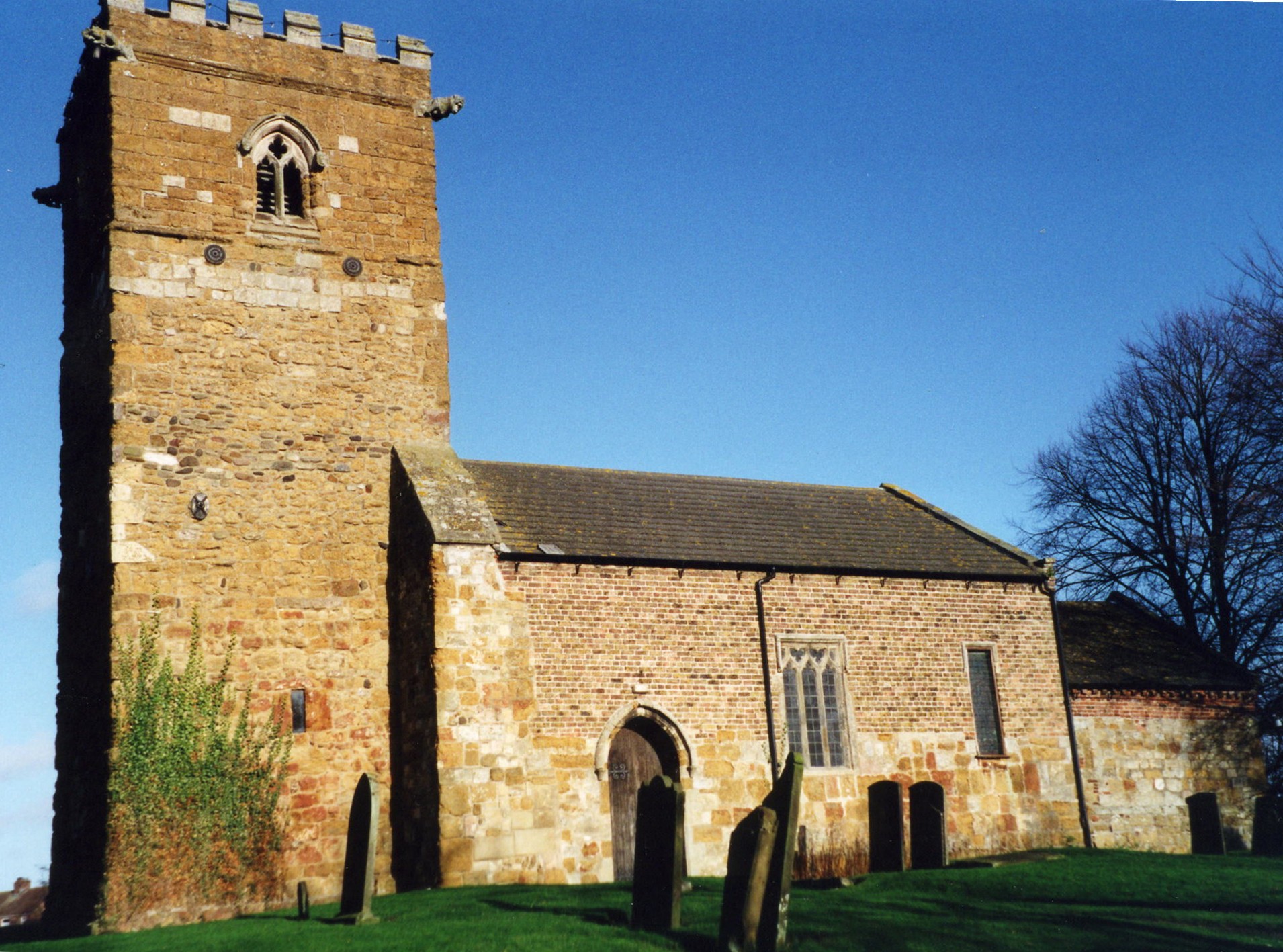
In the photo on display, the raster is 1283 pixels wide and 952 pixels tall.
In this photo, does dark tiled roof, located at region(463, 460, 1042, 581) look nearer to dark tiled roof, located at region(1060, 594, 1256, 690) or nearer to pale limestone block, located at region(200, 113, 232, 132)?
dark tiled roof, located at region(1060, 594, 1256, 690)

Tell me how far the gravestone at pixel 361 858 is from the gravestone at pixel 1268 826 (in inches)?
682

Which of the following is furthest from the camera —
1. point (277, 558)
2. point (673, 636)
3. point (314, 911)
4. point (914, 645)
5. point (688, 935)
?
point (914, 645)

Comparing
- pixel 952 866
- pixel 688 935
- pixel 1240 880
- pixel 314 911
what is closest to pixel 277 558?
pixel 314 911

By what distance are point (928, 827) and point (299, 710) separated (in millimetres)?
9092

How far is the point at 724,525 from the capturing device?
22062 mm

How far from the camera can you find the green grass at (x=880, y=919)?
1172 cm

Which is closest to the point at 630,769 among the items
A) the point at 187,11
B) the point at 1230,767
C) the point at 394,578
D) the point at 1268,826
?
the point at 394,578

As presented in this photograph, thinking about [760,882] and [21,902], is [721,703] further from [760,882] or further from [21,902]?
[21,902]

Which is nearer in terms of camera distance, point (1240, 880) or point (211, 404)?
point (1240, 880)

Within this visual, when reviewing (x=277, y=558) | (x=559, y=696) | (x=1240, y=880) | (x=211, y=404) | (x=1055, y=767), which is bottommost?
(x=1240, y=880)

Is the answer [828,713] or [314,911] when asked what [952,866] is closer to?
[828,713]

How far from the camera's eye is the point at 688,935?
38.4 feet

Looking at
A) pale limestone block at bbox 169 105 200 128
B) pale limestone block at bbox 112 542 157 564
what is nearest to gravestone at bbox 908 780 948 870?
pale limestone block at bbox 112 542 157 564

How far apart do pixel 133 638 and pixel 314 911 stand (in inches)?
176
